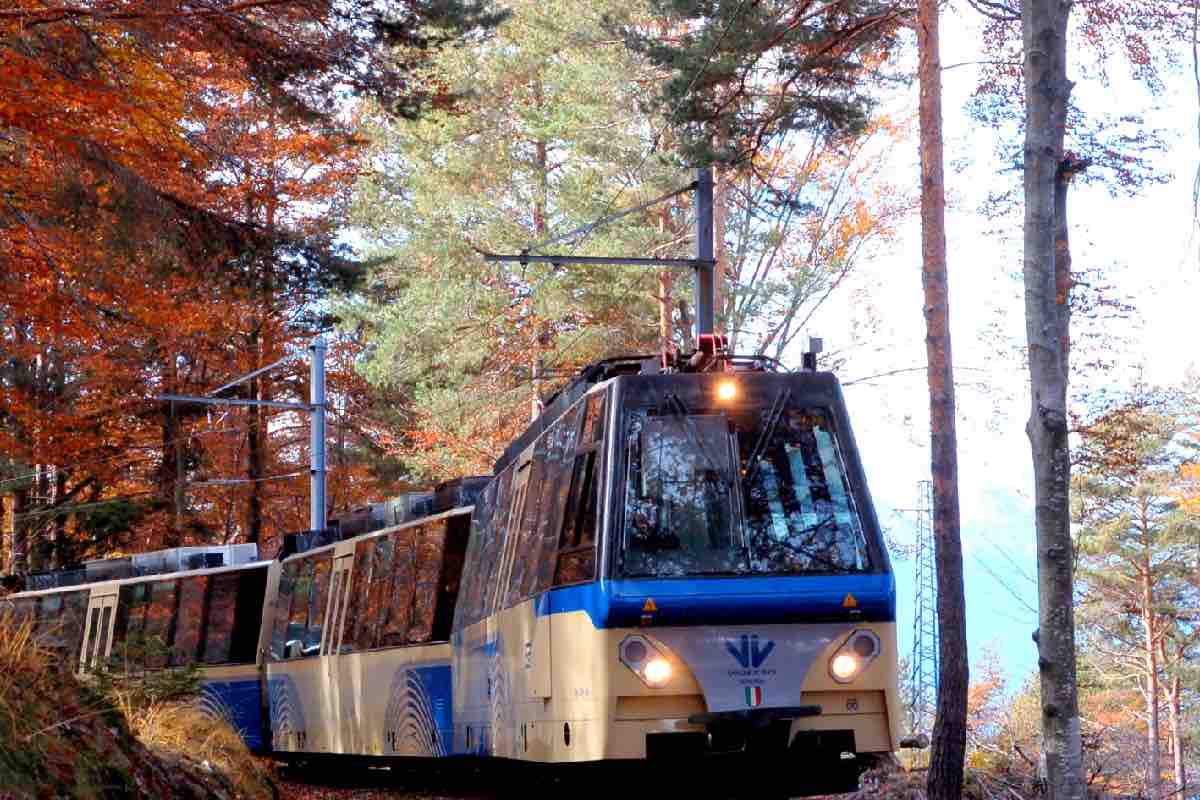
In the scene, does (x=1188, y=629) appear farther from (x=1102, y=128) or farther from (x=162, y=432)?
(x=1102, y=128)

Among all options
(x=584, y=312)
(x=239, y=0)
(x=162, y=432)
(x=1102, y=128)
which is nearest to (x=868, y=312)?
(x=584, y=312)

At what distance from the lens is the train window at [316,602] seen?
19547 millimetres

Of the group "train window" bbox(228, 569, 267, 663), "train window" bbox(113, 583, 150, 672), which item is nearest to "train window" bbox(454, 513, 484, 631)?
"train window" bbox(228, 569, 267, 663)

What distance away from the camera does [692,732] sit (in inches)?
395

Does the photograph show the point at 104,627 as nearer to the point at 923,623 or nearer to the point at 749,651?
the point at 923,623

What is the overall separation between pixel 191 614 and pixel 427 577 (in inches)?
357

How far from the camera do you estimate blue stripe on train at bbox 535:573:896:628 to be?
1009 centimetres

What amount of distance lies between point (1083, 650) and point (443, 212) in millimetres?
27673

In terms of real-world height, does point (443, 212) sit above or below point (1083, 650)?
above

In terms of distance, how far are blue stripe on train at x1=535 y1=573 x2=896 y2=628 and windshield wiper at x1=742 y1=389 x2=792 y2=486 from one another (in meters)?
0.81

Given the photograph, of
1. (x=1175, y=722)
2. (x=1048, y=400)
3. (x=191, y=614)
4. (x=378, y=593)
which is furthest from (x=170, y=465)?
(x=1175, y=722)

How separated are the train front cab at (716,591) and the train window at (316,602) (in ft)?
28.1

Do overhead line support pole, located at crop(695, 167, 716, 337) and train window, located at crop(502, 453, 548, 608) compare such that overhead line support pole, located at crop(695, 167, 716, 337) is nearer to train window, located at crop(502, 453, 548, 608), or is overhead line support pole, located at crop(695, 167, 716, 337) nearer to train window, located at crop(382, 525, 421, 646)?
train window, located at crop(382, 525, 421, 646)

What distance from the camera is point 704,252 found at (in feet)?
61.2
